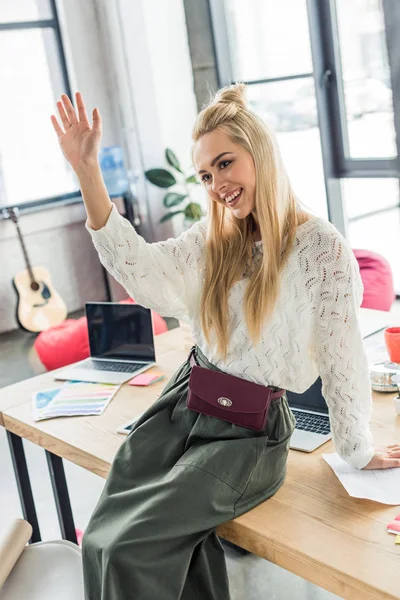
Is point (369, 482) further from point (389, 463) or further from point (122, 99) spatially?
point (122, 99)

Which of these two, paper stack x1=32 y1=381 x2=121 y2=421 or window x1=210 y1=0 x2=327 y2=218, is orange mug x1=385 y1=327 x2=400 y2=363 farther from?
window x1=210 y1=0 x2=327 y2=218

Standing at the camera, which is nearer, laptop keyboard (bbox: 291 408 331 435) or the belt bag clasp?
the belt bag clasp

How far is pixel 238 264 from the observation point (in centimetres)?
190

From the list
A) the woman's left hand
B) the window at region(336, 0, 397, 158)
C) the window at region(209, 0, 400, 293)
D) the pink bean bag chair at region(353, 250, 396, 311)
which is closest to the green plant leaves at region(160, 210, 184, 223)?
the window at region(209, 0, 400, 293)

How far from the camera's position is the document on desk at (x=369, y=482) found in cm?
158

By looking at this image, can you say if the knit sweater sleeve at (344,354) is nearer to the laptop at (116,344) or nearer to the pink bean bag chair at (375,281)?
the laptop at (116,344)

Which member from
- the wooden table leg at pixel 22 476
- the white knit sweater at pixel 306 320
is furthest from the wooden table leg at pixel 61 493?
the white knit sweater at pixel 306 320

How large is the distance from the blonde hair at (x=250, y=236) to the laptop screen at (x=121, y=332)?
0.68 m

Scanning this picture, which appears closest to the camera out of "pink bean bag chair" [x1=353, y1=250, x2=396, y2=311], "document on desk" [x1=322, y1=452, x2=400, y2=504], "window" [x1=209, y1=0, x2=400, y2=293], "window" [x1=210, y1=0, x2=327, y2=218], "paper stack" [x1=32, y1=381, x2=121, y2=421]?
"document on desk" [x1=322, y1=452, x2=400, y2=504]

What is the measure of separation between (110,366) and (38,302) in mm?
3340

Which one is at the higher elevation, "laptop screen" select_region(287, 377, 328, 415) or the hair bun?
the hair bun

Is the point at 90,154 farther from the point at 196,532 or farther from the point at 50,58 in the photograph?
the point at 50,58

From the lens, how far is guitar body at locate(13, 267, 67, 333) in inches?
225

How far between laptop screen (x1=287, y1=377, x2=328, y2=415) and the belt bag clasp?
0.25 m
